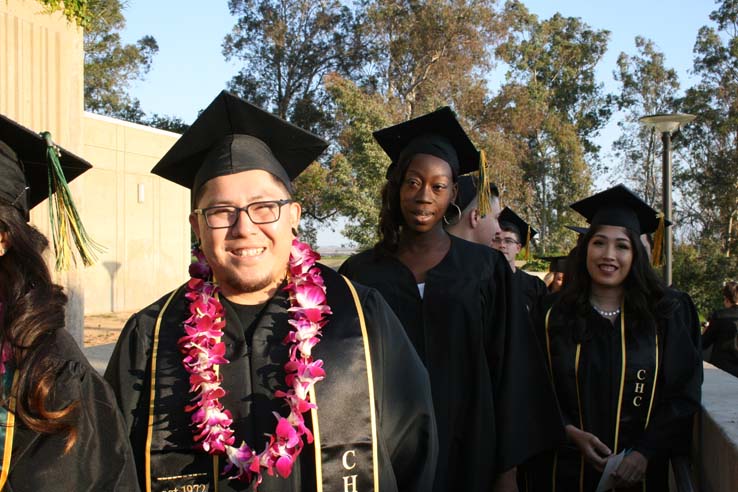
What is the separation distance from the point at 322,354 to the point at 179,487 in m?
0.54

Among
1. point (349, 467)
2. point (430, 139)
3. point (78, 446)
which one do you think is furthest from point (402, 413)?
point (430, 139)

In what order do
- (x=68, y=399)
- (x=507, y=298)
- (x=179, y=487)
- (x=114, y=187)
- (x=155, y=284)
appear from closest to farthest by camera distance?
(x=68, y=399), (x=179, y=487), (x=507, y=298), (x=114, y=187), (x=155, y=284)

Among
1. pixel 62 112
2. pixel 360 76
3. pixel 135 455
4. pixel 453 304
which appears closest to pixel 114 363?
pixel 135 455

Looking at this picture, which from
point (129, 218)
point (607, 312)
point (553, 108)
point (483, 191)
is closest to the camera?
point (607, 312)

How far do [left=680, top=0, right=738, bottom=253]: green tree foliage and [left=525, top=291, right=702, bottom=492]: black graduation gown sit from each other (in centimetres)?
2695

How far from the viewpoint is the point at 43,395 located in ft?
6.10

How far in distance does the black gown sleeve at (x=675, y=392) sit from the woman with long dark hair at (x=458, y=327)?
55cm

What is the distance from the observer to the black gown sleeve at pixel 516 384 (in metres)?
3.02

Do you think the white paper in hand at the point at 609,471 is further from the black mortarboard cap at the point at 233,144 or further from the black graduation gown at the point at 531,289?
the black mortarboard cap at the point at 233,144

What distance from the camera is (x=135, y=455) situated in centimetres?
212

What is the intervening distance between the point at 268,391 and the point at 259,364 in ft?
0.28

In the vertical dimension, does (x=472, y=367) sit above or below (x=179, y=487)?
above

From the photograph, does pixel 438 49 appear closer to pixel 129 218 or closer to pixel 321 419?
pixel 129 218

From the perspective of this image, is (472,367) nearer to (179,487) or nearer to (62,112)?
(179,487)
